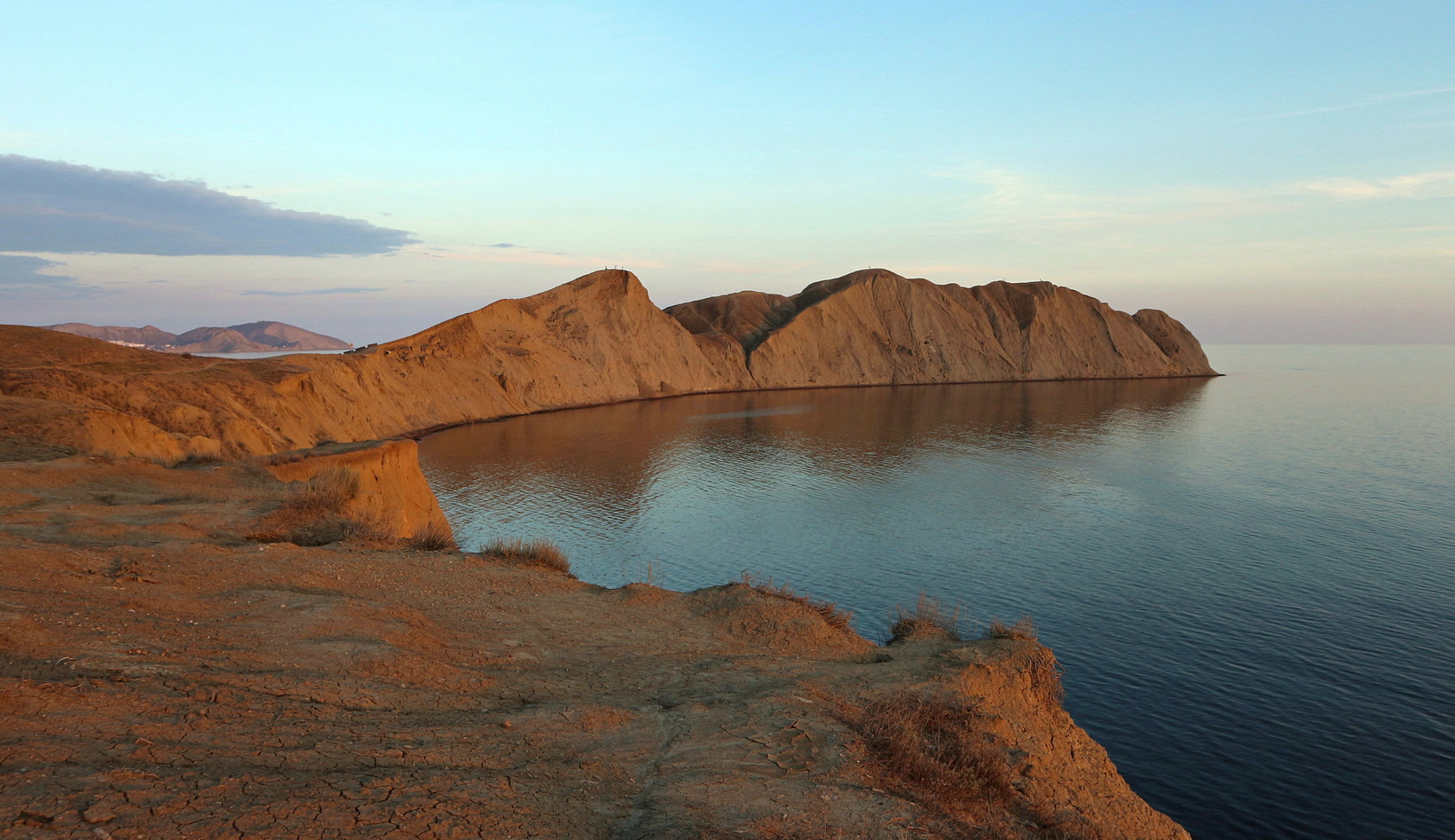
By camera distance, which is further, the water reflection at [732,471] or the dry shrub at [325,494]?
the water reflection at [732,471]

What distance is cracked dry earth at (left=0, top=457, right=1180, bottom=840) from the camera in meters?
5.90

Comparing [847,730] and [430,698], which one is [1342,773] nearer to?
[847,730]

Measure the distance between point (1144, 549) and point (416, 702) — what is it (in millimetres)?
29088

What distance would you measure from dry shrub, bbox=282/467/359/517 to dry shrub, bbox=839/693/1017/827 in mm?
13804

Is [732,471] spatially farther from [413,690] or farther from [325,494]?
[413,690]

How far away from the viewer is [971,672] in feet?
39.8

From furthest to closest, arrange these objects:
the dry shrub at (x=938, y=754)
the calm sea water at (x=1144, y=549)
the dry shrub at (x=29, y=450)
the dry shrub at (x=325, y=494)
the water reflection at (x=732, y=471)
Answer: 1. the water reflection at (x=732, y=471)
2. the dry shrub at (x=29, y=450)
3. the dry shrub at (x=325, y=494)
4. the calm sea water at (x=1144, y=549)
5. the dry shrub at (x=938, y=754)

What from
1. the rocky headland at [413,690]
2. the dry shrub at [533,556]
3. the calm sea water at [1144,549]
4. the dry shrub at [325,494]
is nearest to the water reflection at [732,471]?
the calm sea water at [1144,549]

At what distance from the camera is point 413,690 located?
8961 millimetres

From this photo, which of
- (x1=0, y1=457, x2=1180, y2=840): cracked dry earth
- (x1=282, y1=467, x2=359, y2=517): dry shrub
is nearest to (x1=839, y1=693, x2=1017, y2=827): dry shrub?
(x1=0, y1=457, x2=1180, y2=840): cracked dry earth

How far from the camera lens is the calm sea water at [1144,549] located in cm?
1579

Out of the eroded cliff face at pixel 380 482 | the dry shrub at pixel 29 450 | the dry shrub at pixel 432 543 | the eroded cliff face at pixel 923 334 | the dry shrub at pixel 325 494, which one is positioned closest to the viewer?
the dry shrub at pixel 432 543

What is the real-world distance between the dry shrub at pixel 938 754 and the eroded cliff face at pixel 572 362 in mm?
23804

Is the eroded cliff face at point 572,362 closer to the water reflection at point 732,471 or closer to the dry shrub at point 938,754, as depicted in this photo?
the water reflection at point 732,471
